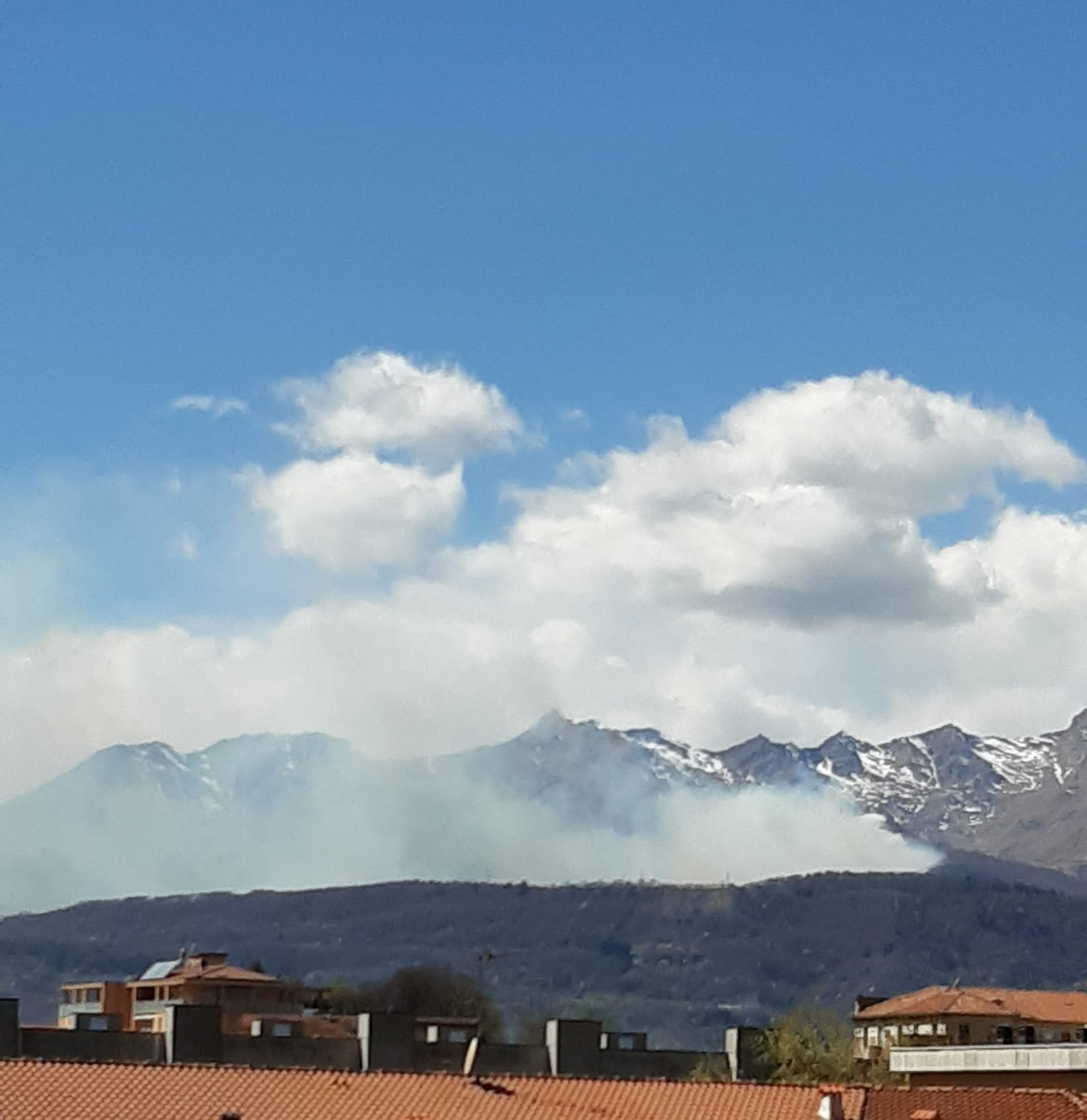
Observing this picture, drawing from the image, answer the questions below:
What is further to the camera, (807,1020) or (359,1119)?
(807,1020)

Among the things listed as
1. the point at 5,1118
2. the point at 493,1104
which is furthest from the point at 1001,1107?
the point at 5,1118

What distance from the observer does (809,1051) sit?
118500 millimetres

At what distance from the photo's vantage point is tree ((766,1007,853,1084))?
10850 cm

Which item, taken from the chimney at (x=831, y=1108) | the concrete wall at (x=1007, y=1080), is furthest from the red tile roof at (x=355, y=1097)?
the concrete wall at (x=1007, y=1080)

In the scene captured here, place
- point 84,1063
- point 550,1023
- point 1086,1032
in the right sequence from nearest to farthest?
1. point 84,1063
2. point 550,1023
3. point 1086,1032

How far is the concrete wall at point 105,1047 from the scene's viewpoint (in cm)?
8531

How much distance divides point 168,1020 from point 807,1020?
2505 inches

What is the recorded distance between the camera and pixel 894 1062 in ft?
300

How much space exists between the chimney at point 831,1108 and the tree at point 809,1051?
3220cm

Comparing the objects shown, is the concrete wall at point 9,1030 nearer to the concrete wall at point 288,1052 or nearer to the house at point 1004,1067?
the concrete wall at point 288,1052

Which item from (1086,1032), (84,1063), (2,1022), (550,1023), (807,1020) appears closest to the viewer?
(84,1063)

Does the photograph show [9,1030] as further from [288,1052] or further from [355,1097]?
[355,1097]

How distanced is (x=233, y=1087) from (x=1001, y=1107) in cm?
1978

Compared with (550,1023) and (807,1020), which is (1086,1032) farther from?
(550,1023)
